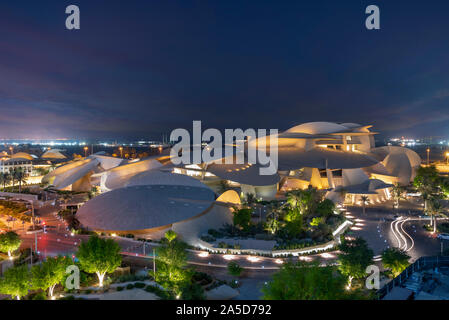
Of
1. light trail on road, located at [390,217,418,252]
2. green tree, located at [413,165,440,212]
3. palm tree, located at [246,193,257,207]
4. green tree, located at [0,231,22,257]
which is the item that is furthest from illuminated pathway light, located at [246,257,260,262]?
green tree, located at [413,165,440,212]

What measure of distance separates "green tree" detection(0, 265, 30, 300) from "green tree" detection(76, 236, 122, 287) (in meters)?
3.13

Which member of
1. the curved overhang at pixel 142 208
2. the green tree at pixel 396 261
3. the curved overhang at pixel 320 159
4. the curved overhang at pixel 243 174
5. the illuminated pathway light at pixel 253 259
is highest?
the curved overhang at pixel 320 159

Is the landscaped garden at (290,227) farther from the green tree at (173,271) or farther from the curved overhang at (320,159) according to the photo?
the curved overhang at (320,159)

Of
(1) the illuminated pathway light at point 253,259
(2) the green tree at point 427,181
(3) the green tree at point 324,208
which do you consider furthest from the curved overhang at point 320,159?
(1) the illuminated pathway light at point 253,259

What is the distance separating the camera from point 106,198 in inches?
1275

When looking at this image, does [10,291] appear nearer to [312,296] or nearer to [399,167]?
[312,296]

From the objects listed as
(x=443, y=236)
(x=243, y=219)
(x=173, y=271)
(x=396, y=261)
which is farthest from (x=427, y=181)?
(x=173, y=271)

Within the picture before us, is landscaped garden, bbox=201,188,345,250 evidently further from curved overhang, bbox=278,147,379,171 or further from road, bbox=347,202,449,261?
curved overhang, bbox=278,147,379,171

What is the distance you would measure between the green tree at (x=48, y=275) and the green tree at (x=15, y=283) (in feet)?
1.38

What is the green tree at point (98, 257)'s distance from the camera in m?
18.5

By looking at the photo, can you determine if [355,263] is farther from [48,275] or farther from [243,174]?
[243,174]

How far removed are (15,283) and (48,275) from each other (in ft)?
4.95

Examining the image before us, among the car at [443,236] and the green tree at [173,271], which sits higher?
the green tree at [173,271]

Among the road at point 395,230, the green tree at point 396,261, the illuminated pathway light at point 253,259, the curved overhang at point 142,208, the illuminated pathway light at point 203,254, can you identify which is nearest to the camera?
the green tree at point 396,261
